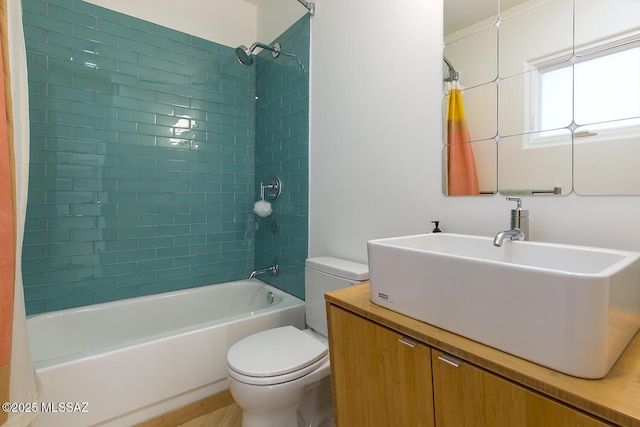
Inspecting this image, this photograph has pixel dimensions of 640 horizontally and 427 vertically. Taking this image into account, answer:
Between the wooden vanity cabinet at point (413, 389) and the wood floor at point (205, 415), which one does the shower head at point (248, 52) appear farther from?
the wood floor at point (205, 415)

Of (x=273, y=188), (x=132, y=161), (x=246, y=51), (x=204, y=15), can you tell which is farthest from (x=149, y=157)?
(x=204, y=15)

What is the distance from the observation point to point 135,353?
1.52 meters

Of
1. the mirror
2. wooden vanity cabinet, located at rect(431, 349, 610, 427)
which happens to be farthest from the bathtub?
the mirror

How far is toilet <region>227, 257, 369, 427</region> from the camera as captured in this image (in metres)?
1.27

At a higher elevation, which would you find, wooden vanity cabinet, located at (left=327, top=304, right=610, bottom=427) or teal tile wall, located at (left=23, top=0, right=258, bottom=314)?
teal tile wall, located at (left=23, top=0, right=258, bottom=314)

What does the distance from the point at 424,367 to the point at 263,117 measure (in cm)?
228

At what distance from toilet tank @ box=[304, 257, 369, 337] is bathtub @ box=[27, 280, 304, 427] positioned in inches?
12.2

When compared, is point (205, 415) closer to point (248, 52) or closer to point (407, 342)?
point (407, 342)

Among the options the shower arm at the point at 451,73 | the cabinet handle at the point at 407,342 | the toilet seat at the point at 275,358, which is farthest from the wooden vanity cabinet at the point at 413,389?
the shower arm at the point at 451,73

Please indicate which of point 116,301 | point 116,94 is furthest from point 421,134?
point 116,301

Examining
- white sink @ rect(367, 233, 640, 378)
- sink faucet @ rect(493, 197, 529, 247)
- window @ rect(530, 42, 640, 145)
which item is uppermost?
window @ rect(530, 42, 640, 145)

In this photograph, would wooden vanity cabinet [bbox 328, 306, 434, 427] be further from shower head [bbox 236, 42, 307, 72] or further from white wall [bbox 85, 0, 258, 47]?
white wall [bbox 85, 0, 258, 47]

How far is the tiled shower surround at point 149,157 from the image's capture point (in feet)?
6.31

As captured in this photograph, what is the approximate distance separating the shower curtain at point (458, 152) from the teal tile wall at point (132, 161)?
3.58 ft
